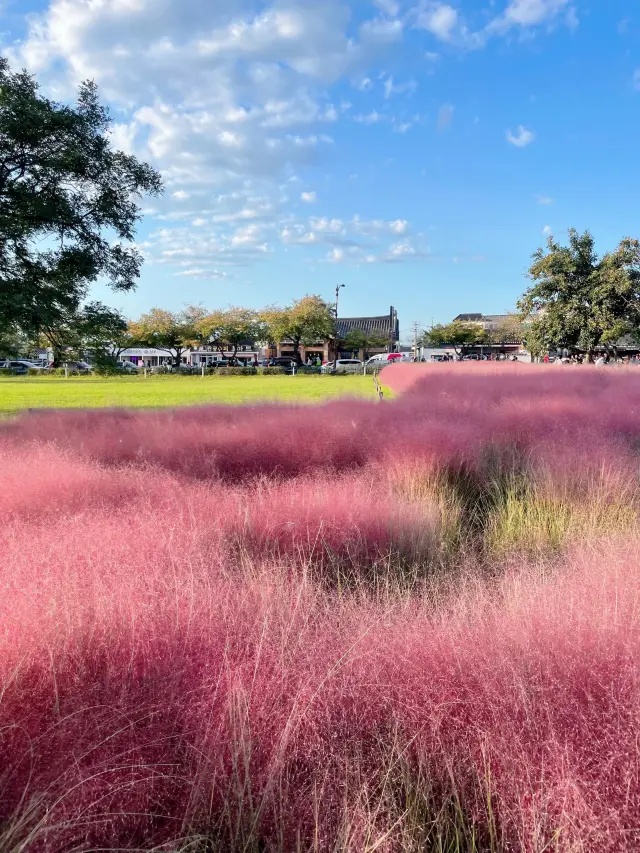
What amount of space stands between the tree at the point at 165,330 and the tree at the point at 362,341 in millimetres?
19269

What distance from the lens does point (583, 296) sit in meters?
22.0

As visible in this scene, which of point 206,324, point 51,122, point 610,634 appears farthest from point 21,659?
point 206,324

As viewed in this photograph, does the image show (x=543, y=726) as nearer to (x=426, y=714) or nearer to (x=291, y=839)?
(x=426, y=714)

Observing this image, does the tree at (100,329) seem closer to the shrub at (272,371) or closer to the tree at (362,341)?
the shrub at (272,371)

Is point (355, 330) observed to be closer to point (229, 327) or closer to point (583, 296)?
point (229, 327)

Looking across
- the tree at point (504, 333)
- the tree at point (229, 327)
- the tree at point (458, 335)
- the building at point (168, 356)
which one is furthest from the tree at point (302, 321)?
the tree at point (504, 333)

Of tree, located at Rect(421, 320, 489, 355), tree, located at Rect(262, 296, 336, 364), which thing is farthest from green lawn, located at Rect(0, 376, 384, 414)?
tree, located at Rect(421, 320, 489, 355)

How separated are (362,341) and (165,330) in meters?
23.9

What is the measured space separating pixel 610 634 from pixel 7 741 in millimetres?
1662

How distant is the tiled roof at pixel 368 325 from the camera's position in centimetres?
7456

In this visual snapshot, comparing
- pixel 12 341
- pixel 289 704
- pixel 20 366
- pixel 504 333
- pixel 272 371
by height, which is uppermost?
pixel 504 333

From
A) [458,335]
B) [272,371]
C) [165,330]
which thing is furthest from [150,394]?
[458,335]

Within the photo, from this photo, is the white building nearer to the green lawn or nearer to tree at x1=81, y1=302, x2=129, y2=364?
the green lawn

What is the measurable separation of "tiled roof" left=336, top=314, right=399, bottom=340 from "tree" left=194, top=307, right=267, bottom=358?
16139 mm
